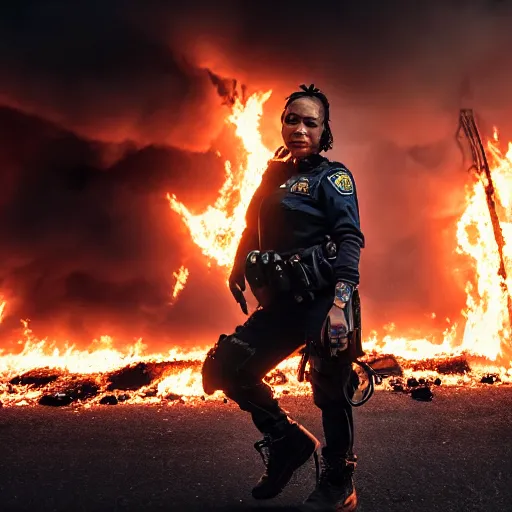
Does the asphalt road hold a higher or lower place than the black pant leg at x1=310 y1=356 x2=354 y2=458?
lower

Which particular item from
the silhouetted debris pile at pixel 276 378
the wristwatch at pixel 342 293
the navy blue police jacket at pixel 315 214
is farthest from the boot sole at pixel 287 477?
the silhouetted debris pile at pixel 276 378

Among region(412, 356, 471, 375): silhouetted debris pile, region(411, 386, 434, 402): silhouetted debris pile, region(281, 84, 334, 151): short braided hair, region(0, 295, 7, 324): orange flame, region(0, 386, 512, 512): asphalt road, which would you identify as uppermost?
region(281, 84, 334, 151): short braided hair

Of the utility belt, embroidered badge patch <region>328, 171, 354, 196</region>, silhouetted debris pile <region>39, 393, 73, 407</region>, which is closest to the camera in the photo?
the utility belt

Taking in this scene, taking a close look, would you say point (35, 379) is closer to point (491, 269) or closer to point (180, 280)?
point (180, 280)

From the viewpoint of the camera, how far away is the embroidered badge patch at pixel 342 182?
8.04ft

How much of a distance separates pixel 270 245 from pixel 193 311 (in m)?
8.14

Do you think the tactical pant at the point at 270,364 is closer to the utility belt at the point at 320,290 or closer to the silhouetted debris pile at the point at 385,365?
the utility belt at the point at 320,290

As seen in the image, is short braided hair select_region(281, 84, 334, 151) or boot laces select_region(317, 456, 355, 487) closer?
boot laces select_region(317, 456, 355, 487)

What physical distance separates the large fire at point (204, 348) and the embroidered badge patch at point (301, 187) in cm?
341

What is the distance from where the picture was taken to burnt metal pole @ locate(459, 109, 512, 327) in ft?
27.1

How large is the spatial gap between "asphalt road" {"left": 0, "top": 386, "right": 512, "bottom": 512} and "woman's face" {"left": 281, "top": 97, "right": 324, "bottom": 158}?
6.85 feet

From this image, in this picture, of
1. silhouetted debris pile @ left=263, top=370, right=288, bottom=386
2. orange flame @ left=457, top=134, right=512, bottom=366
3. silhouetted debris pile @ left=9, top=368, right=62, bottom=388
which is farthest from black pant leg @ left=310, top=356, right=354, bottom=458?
orange flame @ left=457, top=134, right=512, bottom=366

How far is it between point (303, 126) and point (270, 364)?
1438mm

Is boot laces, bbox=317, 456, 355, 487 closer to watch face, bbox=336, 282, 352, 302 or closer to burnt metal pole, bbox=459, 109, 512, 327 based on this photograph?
watch face, bbox=336, 282, 352, 302
